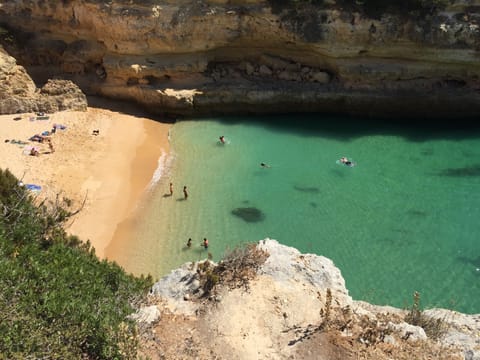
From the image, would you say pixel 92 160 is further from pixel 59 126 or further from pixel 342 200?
pixel 342 200

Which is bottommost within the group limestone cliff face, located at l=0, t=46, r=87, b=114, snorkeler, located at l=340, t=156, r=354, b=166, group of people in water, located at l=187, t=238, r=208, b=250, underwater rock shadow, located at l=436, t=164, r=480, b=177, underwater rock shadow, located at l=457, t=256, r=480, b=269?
group of people in water, located at l=187, t=238, r=208, b=250

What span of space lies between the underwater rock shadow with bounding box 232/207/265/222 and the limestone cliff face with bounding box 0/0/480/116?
10.8 metres

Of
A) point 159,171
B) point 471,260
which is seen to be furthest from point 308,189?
point 159,171

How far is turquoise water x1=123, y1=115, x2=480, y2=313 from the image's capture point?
621 inches

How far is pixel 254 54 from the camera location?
28344mm

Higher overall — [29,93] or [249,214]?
[29,93]

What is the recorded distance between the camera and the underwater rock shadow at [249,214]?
18562mm

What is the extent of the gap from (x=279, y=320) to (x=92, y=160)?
16557mm

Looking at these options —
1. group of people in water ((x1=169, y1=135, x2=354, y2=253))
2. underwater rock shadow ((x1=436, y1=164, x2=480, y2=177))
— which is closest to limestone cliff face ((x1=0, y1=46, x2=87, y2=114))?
group of people in water ((x1=169, y1=135, x2=354, y2=253))

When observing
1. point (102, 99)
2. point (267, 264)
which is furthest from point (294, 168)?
point (102, 99)

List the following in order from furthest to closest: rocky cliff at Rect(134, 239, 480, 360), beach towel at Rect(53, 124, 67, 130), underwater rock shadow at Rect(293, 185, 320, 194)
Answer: beach towel at Rect(53, 124, 67, 130) < underwater rock shadow at Rect(293, 185, 320, 194) < rocky cliff at Rect(134, 239, 480, 360)

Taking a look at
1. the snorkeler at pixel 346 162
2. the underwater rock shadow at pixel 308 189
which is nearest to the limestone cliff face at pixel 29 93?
the underwater rock shadow at pixel 308 189

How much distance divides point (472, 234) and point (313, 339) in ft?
40.2

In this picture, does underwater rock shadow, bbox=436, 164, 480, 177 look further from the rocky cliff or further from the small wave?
the small wave
